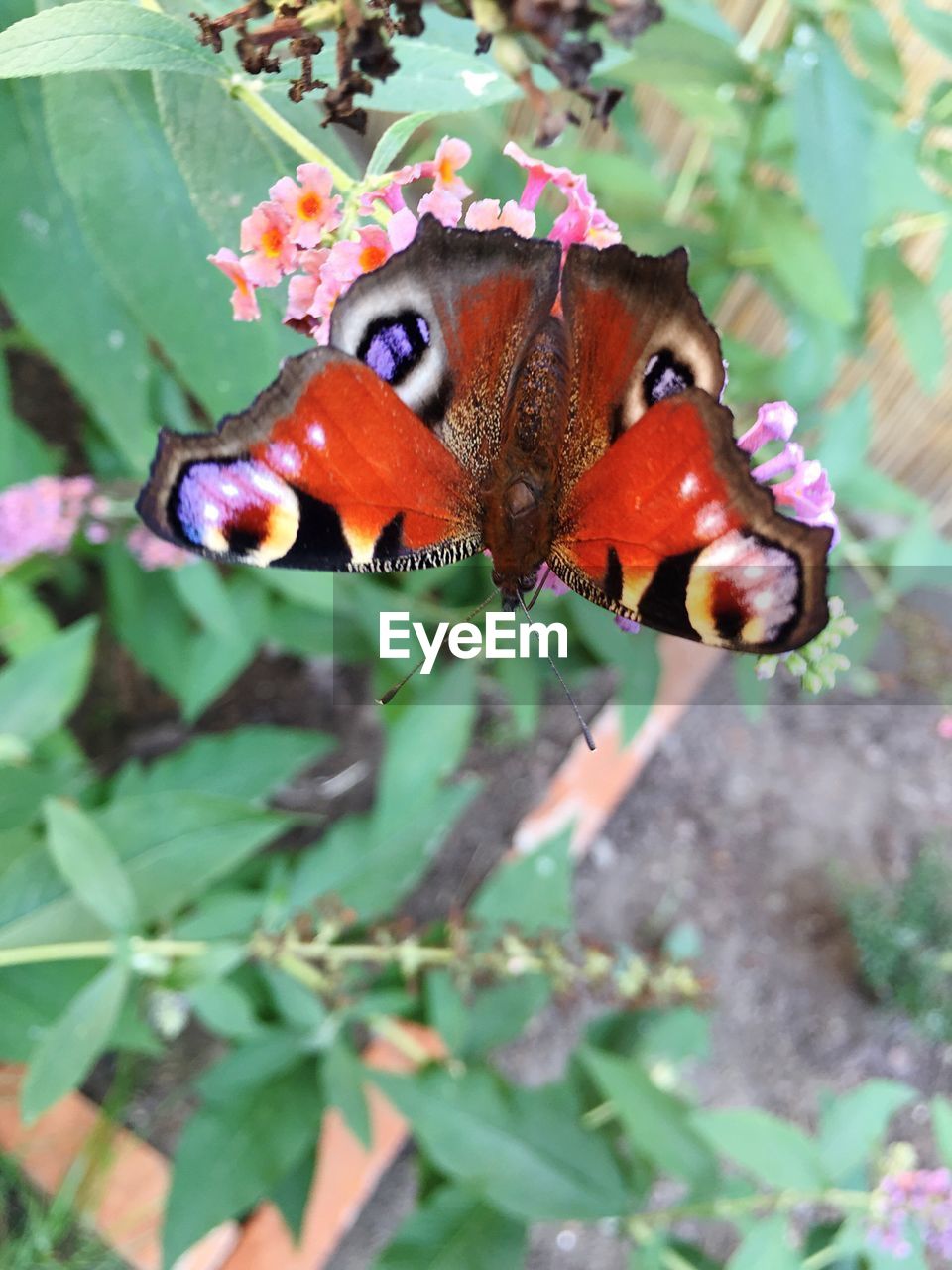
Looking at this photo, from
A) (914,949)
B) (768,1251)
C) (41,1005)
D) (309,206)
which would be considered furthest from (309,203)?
(914,949)

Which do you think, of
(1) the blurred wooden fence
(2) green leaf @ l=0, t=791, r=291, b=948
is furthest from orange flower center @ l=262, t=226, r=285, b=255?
(1) the blurred wooden fence

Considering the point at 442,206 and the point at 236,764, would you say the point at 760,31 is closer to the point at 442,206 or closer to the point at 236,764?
the point at 442,206

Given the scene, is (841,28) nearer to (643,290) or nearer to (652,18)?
(643,290)

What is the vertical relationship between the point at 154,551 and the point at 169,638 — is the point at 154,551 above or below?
above

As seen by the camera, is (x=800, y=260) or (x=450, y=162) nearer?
(x=450, y=162)

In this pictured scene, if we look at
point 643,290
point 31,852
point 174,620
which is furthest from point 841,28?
point 31,852

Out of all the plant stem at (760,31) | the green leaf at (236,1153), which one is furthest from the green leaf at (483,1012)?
the plant stem at (760,31)

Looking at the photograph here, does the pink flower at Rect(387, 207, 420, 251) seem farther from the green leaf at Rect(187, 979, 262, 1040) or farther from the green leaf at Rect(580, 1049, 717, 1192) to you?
the green leaf at Rect(580, 1049, 717, 1192)
